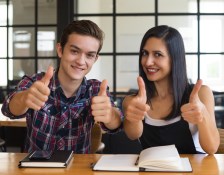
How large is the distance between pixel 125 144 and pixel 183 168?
2.86 meters

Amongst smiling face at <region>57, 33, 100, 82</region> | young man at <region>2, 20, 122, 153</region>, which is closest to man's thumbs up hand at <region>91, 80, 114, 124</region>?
young man at <region>2, 20, 122, 153</region>

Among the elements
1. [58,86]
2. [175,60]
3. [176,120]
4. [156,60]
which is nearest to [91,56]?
[58,86]

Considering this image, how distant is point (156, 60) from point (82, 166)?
2.32 feet

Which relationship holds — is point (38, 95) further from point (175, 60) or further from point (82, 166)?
point (175, 60)

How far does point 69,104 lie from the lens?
1.81 metres

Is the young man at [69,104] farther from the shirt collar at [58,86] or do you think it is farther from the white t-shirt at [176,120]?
the white t-shirt at [176,120]

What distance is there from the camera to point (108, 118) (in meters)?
1.56

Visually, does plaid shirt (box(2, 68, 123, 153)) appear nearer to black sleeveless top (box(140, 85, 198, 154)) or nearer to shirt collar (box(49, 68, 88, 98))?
shirt collar (box(49, 68, 88, 98))

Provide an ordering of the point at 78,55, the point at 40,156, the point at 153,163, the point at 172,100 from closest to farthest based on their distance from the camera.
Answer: the point at 153,163, the point at 40,156, the point at 78,55, the point at 172,100

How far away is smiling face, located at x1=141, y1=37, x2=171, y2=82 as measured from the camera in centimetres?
184

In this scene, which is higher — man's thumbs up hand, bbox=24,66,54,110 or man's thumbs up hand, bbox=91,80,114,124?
man's thumbs up hand, bbox=24,66,54,110

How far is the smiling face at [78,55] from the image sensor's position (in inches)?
69.5

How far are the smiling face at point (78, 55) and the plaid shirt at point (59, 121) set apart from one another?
0.38 feet

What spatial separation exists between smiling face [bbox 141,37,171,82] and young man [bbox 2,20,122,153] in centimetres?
25
